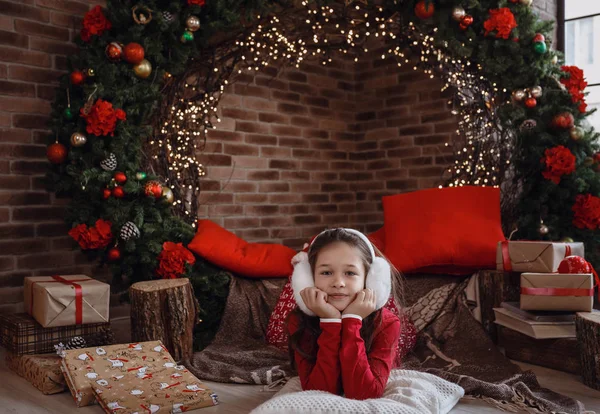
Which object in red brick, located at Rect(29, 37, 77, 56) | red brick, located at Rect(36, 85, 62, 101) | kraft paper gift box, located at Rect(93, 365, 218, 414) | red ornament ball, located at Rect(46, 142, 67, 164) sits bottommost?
kraft paper gift box, located at Rect(93, 365, 218, 414)

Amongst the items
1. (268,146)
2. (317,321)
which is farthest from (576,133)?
(268,146)

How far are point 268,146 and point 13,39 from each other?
187cm

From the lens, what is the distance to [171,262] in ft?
10.2

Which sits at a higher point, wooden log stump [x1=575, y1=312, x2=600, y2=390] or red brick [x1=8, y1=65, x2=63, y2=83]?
red brick [x1=8, y1=65, x2=63, y2=83]

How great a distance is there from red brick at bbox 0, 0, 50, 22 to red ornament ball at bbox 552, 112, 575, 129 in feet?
9.75

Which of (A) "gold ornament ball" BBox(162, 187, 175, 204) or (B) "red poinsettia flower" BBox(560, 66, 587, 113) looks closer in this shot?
(A) "gold ornament ball" BBox(162, 187, 175, 204)

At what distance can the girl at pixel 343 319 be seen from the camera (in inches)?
78.2

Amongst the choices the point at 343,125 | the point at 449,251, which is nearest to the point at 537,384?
the point at 449,251

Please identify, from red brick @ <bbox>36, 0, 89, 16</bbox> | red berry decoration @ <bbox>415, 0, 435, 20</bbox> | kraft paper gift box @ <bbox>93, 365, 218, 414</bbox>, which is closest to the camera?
kraft paper gift box @ <bbox>93, 365, 218, 414</bbox>

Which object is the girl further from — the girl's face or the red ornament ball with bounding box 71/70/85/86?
the red ornament ball with bounding box 71/70/85/86

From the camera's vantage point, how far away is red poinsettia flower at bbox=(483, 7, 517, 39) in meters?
3.34

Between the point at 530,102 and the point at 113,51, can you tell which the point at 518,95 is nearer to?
the point at 530,102

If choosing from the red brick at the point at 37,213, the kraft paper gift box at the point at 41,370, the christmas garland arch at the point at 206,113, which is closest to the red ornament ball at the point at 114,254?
the christmas garland arch at the point at 206,113

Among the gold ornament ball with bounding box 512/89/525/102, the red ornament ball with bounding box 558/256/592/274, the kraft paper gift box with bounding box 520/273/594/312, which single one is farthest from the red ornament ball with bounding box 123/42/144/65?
the red ornament ball with bounding box 558/256/592/274
